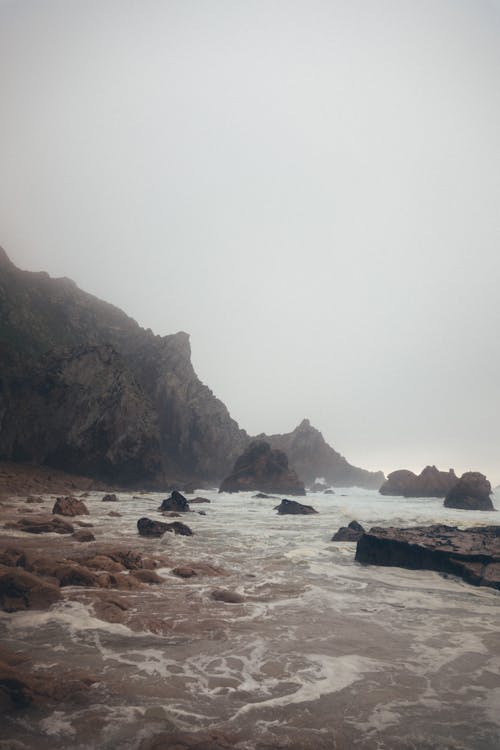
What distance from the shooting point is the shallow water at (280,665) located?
14.4ft

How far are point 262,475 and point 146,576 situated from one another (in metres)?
63.5

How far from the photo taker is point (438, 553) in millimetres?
14188

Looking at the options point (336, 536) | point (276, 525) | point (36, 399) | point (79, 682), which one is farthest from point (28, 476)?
point (79, 682)

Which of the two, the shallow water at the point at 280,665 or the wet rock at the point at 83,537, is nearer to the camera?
the shallow water at the point at 280,665

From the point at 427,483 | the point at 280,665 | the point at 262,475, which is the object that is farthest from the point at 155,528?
the point at 427,483

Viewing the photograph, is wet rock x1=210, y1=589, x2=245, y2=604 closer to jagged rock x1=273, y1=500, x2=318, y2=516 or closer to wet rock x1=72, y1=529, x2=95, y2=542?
wet rock x1=72, y1=529, x2=95, y2=542

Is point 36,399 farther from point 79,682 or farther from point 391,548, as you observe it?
point 79,682

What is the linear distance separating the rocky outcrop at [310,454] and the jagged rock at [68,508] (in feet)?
303

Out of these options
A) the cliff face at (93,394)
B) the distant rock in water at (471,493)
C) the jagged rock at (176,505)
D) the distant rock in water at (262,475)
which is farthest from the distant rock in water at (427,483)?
the jagged rock at (176,505)

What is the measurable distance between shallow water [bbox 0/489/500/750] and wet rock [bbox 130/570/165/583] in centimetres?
28

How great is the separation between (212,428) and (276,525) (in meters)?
61.5

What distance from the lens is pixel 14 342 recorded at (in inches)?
2409

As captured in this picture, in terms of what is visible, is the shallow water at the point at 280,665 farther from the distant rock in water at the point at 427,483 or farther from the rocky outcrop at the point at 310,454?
the rocky outcrop at the point at 310,454

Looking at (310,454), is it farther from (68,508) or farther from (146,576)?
(146,576)
